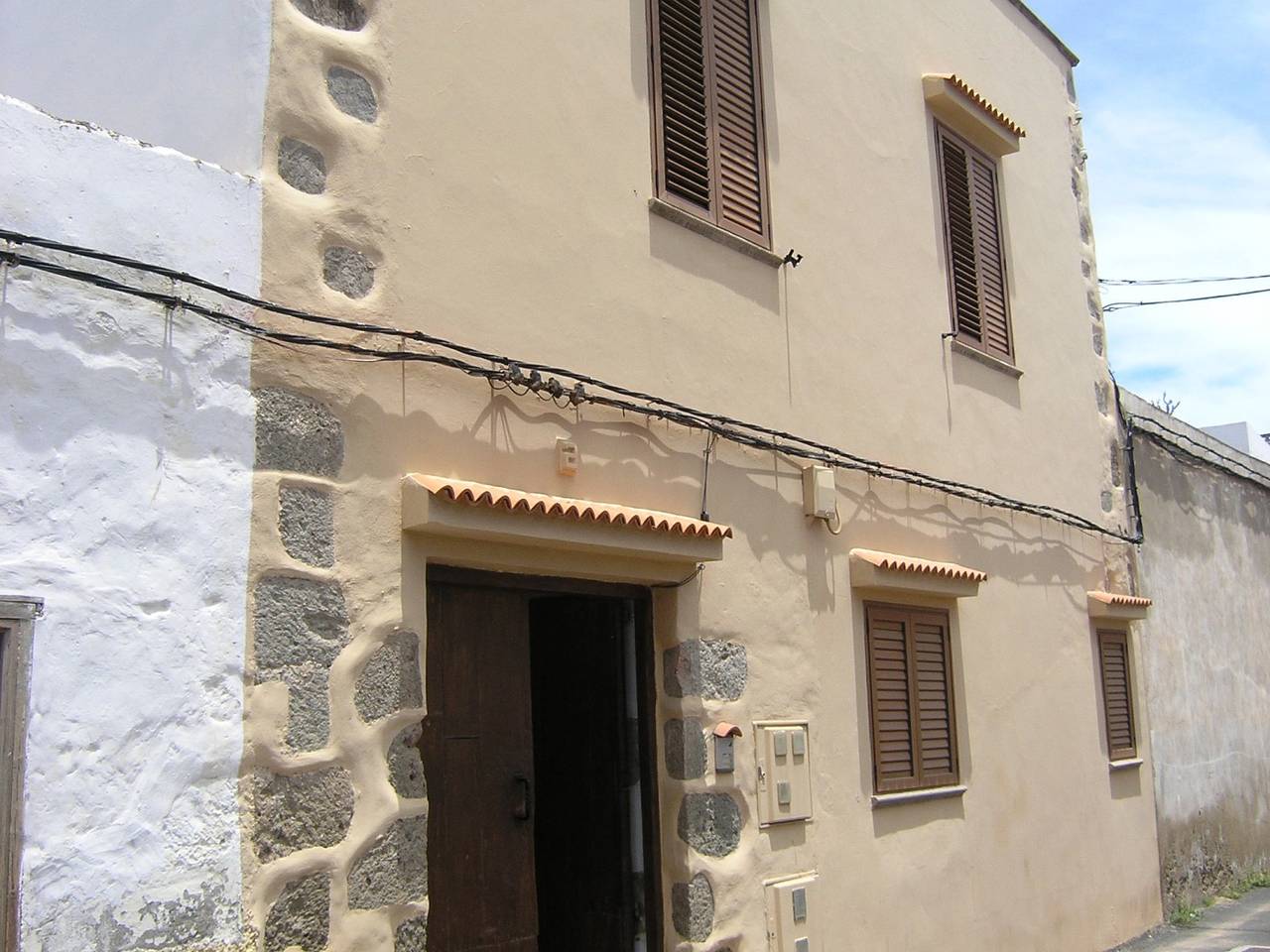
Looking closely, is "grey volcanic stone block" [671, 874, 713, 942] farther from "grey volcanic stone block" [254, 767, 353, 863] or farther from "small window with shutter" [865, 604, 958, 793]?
"grey volcanic stone block" [254, 767, 353, 863]

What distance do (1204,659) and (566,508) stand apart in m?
8.46

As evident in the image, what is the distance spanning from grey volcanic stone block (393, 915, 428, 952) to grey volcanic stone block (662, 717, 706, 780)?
152 cm

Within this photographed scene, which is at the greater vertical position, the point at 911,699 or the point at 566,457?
the point at 566,457

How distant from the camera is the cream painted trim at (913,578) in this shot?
697cm

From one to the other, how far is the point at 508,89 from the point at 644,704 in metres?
2.78

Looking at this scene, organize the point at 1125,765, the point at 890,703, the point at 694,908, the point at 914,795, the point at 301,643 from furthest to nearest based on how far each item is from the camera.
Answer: the point at 1125,765
the point at 890,703
the point at 914,795
the point at 694,908
the point at 301,643

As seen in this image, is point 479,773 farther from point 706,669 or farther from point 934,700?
point 934,700

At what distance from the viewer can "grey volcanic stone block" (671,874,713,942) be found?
5.62m

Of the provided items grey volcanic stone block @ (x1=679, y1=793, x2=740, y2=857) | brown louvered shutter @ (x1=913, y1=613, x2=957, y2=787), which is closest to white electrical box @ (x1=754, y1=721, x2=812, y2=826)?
grey volcanic stone block @ (x1=679, y1=793, x2=740, y2=857)

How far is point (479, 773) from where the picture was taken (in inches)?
217

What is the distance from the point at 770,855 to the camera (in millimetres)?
6117

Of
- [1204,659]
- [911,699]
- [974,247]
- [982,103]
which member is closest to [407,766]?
[911,699]

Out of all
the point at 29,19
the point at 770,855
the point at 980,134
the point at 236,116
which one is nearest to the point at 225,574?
the point at 236,116

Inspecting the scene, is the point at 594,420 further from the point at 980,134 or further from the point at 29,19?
the point at 980,134
